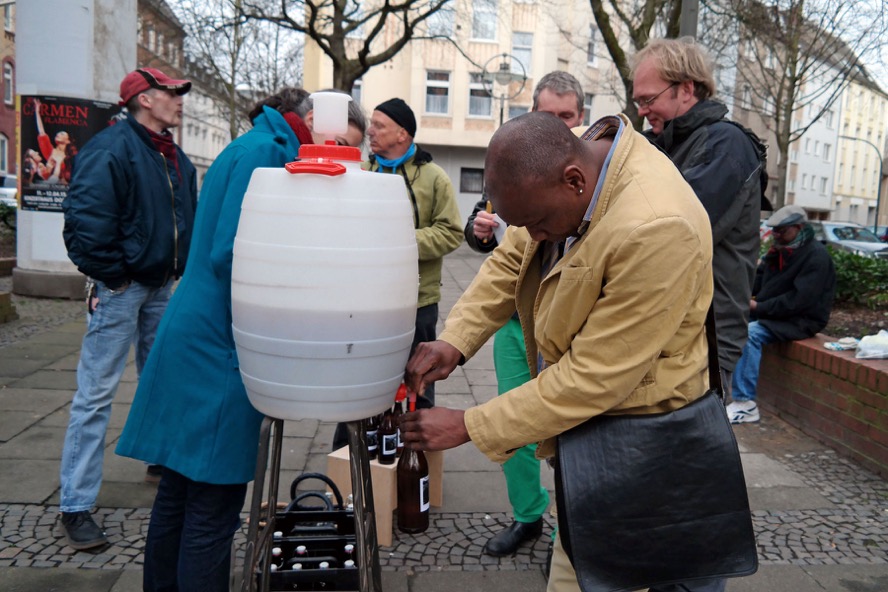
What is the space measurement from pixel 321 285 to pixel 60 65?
7.76m

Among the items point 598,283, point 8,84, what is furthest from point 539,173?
point 8,84

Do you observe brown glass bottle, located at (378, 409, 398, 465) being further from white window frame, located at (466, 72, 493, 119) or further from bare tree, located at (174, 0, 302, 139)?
white window frame, located at (466, 72, 493, 119)

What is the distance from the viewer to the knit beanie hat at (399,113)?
12.4 ft

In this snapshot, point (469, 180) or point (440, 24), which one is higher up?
point (440, 24)

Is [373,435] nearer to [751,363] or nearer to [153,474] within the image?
[153,474]

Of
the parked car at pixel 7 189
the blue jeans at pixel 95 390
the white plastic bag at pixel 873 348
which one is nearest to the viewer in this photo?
the blue jeans at pixel 95 390

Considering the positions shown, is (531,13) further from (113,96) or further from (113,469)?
(113,469)

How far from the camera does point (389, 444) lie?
3307mm

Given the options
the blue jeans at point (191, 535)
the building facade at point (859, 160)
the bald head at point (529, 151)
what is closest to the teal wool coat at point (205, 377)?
the blue jeans at point (191, 535)

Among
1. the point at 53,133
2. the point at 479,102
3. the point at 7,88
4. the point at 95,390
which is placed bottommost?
the point at 95,390

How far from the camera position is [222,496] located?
2.19 m

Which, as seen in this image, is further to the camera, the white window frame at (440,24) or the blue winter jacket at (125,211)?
the white window frame at (440,24)

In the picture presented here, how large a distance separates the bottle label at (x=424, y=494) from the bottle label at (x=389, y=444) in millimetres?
189

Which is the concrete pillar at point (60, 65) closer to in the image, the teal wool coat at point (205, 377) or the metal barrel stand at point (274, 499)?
the teal wool coat at point (205, 377)
